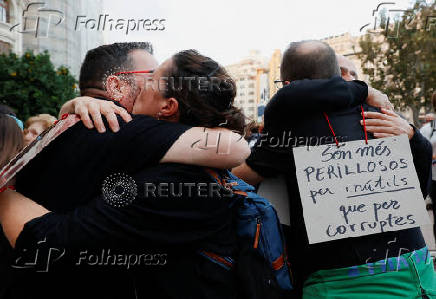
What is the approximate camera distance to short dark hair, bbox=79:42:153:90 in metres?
1.56

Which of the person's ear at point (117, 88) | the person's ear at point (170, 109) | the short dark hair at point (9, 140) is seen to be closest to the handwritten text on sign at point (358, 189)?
the person's ear at point (170, 109)

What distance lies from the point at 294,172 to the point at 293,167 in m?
0.02

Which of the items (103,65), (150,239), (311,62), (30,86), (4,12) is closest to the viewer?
(150,239)

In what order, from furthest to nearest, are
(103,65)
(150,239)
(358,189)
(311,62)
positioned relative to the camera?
(103,65) → (311,62) → (358,189) → (150,239)

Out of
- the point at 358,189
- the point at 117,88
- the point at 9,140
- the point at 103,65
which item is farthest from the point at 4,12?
the point at 358,189

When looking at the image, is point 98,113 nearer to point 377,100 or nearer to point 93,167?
point 93,167

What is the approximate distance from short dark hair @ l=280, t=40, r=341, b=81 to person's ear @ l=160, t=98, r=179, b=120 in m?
0.52

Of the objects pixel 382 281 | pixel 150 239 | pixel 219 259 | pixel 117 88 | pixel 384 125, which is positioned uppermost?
pixel 117 88

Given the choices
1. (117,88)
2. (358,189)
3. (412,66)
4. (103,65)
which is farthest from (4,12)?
(358,189)

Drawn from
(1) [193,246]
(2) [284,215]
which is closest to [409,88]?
(2) [284,215]

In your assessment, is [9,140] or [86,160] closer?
[86,160]

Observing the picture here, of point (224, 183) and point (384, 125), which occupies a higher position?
point (384, 125)

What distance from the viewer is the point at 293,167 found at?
4.38ft

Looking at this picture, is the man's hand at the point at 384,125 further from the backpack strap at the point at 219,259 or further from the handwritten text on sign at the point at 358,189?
the backpack strap at the point at 219,259
